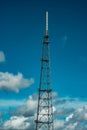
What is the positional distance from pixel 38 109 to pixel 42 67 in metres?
13.9

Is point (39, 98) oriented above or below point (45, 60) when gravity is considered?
below

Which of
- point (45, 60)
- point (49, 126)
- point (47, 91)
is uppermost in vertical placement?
point (45, 60)

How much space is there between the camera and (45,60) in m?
150

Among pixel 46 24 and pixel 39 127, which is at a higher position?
pixel 46 24

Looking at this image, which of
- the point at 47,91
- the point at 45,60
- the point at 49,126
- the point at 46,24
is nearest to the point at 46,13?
the point at 46,24

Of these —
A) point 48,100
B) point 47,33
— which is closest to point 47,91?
point 48,100

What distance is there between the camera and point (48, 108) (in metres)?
147

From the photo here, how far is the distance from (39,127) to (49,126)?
3680 millimetres

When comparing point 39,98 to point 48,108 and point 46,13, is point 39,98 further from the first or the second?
point 46,13

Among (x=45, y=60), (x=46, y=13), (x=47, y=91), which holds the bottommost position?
(x=47, y=91)

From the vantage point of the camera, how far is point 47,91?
14912cm

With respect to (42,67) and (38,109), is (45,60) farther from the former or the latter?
(38,109)

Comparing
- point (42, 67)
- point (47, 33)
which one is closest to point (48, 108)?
point (42, 67)

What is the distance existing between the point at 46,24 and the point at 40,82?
18.9 metres
